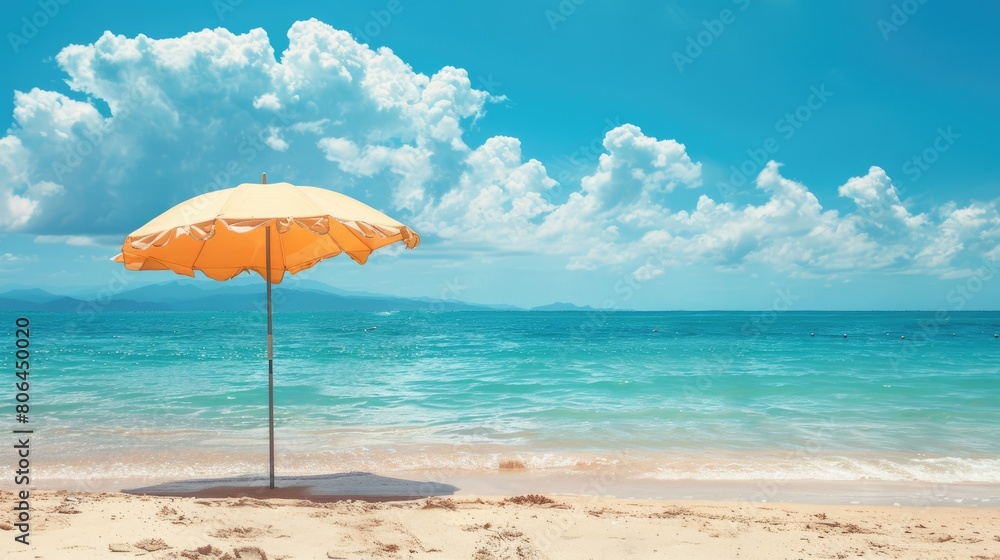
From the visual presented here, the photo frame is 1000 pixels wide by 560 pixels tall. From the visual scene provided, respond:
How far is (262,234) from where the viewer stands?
7242 mm

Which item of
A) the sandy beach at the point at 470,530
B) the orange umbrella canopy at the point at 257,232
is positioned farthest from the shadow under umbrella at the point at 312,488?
the orange umbrella canopy at the point at 257,232

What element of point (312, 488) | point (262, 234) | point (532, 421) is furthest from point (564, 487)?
point (262, 234)

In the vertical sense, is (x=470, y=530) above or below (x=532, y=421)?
above

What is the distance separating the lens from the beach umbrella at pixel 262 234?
5.32 meters

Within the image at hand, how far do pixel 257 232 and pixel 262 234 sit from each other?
0.20ft

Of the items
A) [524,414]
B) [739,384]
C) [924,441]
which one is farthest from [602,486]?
[739,384]

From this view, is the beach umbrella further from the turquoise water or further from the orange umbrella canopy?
the turquoise water

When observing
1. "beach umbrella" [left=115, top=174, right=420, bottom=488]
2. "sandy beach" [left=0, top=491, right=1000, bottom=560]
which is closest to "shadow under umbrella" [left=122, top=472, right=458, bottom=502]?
"beach umbrella" [left=115, top=174, right=420, bottom=488]

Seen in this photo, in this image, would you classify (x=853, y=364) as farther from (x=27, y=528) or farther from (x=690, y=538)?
(x=27, y=528)

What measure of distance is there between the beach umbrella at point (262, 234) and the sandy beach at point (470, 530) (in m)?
1.47

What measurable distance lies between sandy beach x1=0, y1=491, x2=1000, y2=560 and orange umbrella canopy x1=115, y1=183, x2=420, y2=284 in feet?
7.07

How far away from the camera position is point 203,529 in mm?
4578

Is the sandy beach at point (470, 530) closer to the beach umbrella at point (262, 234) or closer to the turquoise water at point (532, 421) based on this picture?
the beach umbrella at point (262, 234)

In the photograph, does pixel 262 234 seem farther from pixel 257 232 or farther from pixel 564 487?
pixel 564 487
